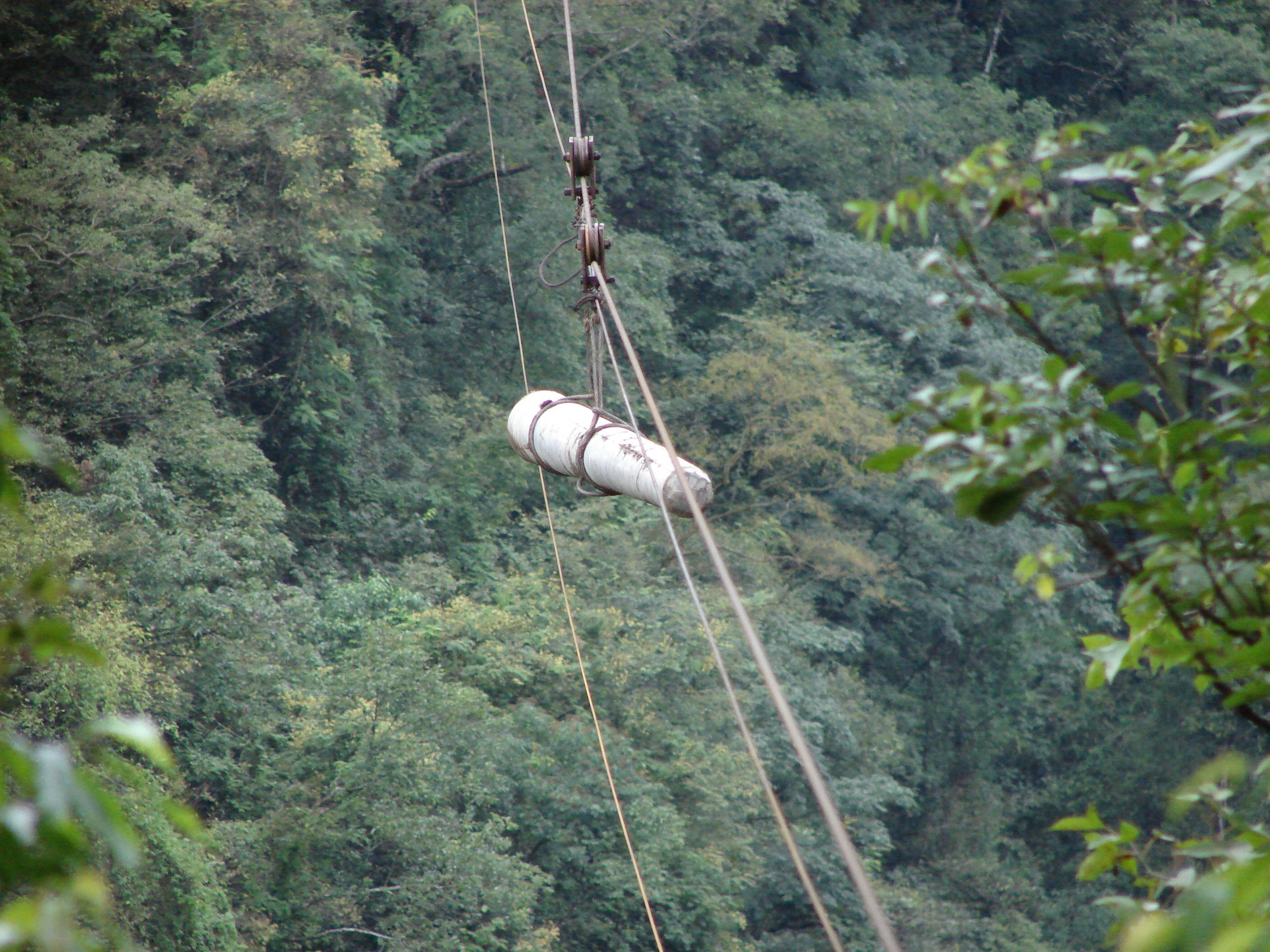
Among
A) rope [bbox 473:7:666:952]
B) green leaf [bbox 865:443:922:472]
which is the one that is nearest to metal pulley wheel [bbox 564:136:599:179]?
green leaf [bbox 865:443:922:472]

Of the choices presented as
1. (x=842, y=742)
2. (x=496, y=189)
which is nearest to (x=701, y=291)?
(x=496, y=189)

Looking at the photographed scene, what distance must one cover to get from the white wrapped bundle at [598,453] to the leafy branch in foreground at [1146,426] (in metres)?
1.34

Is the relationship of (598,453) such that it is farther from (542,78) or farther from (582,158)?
(542,78)

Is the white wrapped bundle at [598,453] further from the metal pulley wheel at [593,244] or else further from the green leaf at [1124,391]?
the green leaf at [1124,391]

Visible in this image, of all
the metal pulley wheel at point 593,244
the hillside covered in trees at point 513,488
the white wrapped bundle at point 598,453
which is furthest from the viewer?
the hillside covered in trees at point 513,488

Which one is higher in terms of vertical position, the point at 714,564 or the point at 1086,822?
the point at 1086,822

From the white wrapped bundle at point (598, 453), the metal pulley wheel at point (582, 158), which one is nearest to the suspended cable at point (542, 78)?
the metal pulley wheel at point (582, 158)

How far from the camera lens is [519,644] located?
9742 millimetres

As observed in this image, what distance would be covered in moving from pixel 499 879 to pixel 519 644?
2246mm

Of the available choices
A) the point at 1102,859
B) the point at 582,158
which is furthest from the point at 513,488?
the point at 1102,859

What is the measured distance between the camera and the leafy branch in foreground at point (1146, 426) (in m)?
1.10

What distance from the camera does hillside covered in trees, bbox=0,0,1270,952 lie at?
805 cm

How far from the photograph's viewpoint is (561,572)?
24.7 ft

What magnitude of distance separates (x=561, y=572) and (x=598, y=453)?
437cm
